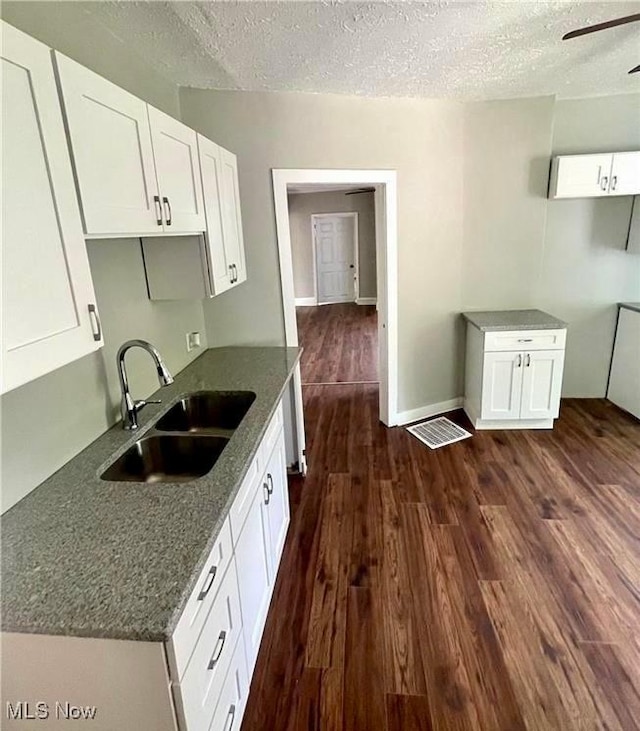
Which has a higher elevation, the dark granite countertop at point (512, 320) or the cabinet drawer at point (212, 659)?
the dark granite countertop at point (512, 320)

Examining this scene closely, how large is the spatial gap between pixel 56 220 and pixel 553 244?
4.01 metres

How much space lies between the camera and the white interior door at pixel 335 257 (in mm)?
9688

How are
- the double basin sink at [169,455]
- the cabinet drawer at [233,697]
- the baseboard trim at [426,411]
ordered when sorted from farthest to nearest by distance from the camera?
the baseboard trim at [426,411] < the double basin sink at [169,455] < the cabinet drawer at [233,697]

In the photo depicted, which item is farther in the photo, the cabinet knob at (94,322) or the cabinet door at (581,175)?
the cabinet door at (581,175)

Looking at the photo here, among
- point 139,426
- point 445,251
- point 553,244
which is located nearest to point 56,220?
point 139,426

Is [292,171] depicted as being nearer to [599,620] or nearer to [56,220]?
[56,220]

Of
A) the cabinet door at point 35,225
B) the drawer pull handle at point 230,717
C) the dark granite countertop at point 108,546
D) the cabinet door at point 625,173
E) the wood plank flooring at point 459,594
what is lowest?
the wood plank flooring at point 459,594

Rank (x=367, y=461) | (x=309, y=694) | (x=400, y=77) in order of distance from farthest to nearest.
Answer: (x=367, y=461) → (x=400, y=77) → (x=309, y=694)

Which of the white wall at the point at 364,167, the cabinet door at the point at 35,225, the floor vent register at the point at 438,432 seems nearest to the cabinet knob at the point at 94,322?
the cabinet door at the point at 35,225

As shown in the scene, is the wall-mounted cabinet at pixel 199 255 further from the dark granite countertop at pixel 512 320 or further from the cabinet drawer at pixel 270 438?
the dark granite countertop at pixel 512 320

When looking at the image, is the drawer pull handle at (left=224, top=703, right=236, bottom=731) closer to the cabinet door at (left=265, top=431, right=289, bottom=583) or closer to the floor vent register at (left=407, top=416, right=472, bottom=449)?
the cabinet door at (left=265, top=431, right=289, bottom=583)

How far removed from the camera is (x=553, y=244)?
3.91 meters

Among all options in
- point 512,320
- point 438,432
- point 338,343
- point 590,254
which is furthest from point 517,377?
point 338,343

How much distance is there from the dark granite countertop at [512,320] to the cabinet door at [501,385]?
0.74 feet
